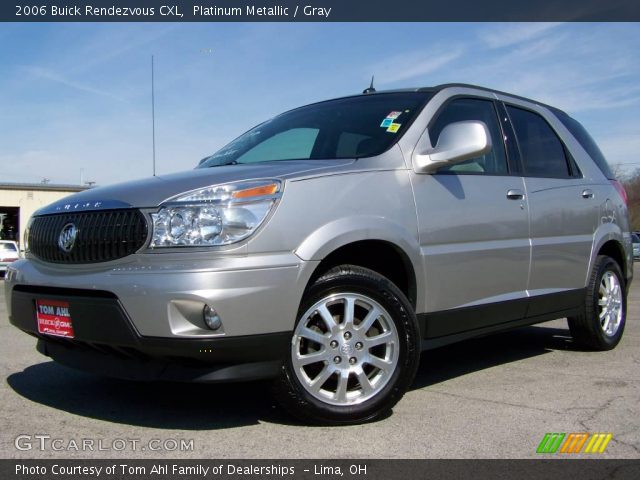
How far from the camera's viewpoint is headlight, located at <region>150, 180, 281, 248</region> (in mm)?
3125

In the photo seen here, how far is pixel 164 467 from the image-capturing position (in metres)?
2.80

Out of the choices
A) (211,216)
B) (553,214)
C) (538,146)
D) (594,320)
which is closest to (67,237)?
(211,216)

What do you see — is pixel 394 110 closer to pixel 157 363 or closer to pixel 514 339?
pixel 157 363

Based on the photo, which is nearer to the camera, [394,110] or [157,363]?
[157,363]

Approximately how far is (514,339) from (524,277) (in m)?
1.96

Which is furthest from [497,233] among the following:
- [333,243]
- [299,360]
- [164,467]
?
[164,467]

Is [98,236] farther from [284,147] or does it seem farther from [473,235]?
[473,235]

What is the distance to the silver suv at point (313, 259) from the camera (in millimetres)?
3074

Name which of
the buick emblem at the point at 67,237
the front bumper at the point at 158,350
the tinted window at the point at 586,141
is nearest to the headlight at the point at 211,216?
the front bumper at the point at 158,350

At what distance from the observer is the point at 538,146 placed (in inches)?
202

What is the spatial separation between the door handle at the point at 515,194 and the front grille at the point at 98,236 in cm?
244

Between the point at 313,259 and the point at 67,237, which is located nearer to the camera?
the point at 313,259

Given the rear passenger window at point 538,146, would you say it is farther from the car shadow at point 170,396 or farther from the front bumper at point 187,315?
the front bumper at point 187,315

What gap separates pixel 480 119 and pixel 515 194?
582 millimetres
